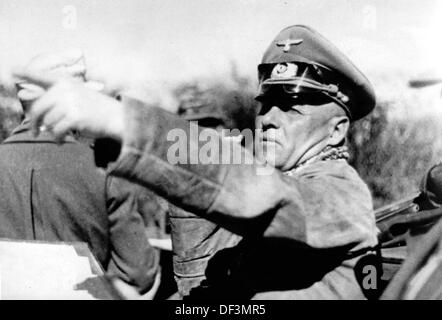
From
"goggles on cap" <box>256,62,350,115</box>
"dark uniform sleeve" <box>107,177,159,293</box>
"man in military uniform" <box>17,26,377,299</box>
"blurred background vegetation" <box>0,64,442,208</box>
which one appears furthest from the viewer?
"blurred background vegetation" <box>0,64,442,208</box>

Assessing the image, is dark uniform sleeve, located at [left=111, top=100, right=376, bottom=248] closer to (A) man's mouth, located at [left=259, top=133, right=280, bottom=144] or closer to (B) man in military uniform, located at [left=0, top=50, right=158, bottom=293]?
(A) man's mouth, located at [left=259, top=133, right=280, bottom=144]

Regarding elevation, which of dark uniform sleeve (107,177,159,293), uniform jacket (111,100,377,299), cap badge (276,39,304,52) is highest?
cap badge (276,39,304,52)

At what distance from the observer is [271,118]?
171cm

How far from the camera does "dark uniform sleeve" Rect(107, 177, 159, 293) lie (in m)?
2.13

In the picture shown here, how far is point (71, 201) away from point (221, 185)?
115 cm

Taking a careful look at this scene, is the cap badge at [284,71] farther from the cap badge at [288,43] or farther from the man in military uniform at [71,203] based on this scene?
the man in military uniform at [71,203]

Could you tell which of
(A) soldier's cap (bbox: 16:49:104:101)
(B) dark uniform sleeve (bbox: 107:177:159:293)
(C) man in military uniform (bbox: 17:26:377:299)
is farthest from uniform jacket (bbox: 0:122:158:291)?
(C) man in military uniform (bbox: 17:26:377:299)

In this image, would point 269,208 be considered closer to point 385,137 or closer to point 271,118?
point 271,118

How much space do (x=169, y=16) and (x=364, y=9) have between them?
0.66 m

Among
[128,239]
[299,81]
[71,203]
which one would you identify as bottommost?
[128,239]

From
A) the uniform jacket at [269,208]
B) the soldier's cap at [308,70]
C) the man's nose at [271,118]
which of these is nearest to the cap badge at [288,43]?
the soldier's cap at [308,70]

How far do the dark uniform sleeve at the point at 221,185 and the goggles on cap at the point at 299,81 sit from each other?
43 cm

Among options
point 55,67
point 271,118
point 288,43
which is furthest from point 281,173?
point 55,67

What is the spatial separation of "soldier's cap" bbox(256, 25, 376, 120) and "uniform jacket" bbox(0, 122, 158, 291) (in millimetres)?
747
